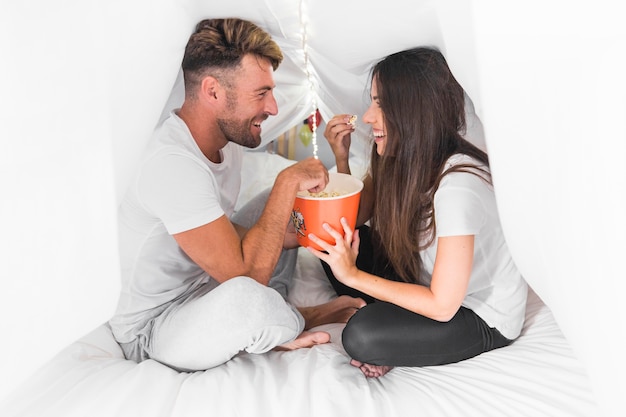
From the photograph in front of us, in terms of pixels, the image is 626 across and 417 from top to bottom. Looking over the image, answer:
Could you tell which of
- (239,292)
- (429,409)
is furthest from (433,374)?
(239,292)

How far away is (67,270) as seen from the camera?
77cm

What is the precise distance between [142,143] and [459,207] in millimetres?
557

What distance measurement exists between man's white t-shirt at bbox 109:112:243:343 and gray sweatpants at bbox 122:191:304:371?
0.29ft

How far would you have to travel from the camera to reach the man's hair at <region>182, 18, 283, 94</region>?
120 cm

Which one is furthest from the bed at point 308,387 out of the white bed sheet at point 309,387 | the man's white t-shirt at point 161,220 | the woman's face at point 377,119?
the woman's face at point 377,119

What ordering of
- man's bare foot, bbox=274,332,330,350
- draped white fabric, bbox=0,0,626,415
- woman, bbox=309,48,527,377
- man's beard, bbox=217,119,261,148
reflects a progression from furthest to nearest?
man's beard, bbox=217,119,261,148, man's bare foot, bbox=274,332,330,350, woman, bbox=309,48,527,377, draped white fabric, bbox=0,0,626,415

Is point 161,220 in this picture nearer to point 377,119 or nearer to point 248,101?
point 248,101

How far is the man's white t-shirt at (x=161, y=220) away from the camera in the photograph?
111 centimetres

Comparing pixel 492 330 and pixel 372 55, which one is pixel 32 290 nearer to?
pixel 372 55

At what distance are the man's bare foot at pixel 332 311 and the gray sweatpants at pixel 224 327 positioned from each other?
0.17m

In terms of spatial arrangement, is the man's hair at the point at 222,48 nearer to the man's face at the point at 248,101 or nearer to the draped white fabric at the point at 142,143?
the man's face at the point at 248,101

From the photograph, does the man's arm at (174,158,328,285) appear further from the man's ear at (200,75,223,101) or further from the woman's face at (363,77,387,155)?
the man's ear at (200,75,223,101)

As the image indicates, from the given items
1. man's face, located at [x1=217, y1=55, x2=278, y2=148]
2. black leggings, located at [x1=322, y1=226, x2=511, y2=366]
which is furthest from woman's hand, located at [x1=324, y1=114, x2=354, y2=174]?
black leggings, located at [x1=322, y1=226, x2=511, y2=366]

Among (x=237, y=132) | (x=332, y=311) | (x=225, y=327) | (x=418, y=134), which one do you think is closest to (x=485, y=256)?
(x=418, y=134)
